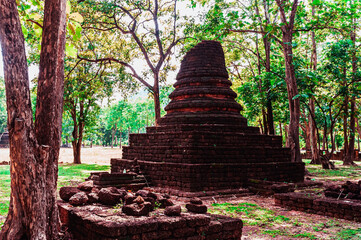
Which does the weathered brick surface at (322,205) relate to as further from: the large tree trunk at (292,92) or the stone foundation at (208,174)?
the large tree trunk at (292,92)

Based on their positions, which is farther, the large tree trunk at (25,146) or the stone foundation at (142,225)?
the stone foundation at (142,225)

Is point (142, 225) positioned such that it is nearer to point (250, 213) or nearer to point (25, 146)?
point (25, 146)

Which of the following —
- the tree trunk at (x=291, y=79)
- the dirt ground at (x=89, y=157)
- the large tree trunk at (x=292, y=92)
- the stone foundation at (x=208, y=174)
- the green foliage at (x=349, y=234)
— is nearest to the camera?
the green foliage at (x=349, y=234)

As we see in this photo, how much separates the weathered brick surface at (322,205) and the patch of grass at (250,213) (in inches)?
27.1

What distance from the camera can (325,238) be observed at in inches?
211

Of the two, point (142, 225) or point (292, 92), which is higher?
point (292, 92)

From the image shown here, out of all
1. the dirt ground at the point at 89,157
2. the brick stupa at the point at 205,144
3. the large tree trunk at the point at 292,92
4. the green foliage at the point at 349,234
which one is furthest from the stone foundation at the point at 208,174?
the dirt ground at the point at 89,157

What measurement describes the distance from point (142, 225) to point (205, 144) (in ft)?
22.1

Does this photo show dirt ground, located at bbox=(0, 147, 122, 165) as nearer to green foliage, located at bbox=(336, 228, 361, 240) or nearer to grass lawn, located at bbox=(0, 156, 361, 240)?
grass lawn, located at bbox=(0, 156, 361, 240)

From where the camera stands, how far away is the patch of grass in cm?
655

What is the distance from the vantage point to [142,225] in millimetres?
4188

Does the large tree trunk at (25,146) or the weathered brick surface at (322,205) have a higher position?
the large tree trunk at (25,146)

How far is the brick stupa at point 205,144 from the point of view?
10.2m

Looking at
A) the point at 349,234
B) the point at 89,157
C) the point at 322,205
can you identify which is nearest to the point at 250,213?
the point at 322,205
